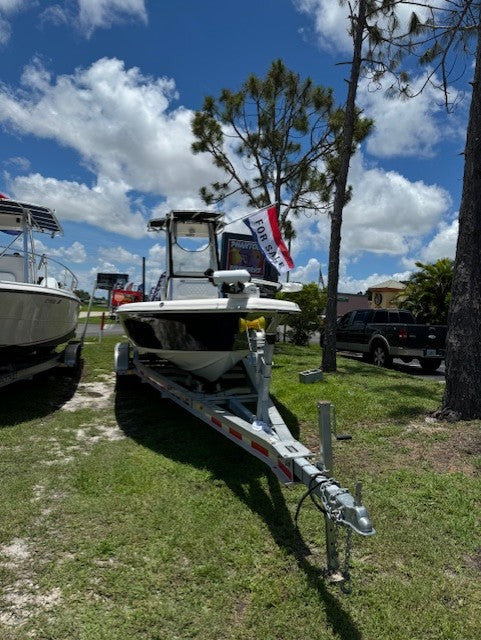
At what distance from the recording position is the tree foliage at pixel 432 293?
932 inches

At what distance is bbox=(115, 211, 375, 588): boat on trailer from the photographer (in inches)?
112

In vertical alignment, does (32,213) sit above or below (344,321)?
above

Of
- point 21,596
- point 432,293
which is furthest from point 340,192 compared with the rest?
point 432,293

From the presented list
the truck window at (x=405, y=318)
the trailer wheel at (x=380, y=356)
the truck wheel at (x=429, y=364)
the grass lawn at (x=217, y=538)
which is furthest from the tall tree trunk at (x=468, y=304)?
the truck window at (x=405, y=318)

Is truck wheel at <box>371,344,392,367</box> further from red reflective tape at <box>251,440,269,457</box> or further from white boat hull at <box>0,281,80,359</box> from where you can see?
red reflective tape at <box>251,440,269,457</box>

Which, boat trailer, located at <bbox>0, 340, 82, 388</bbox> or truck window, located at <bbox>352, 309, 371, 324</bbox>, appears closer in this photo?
boat trailer, located at <bbox>0, 340, 82, 388</bbox>

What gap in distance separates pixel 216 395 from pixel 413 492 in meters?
2.41

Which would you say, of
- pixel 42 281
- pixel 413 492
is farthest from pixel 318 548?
pixel 42 281

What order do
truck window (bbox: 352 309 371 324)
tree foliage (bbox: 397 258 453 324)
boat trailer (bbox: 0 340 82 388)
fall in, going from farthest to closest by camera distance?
1. tree foliage (bbox: 397 258 453 324)
2. truck window (bbox: 352 309 371 324)
3. boat trailer (bbox: 0 340 82 388)

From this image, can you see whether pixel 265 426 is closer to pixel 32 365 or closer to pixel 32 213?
pixel 32 365

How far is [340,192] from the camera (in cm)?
960

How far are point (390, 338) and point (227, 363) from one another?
7.79m

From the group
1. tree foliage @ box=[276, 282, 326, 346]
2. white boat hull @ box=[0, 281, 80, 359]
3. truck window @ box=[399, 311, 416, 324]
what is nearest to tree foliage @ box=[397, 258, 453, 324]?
tree foliage @ box=[276, 282, 326, 346]

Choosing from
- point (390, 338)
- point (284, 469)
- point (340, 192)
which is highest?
point (340, 192)
